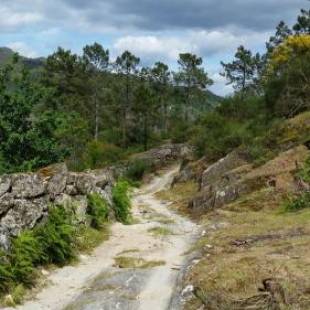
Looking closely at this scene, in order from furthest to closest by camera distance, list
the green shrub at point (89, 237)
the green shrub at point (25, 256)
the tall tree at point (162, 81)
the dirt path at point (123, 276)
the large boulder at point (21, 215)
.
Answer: the tall tree at point (162, 81) → the green shrub at point (89, 237) → the large boulder at point (21, 215) → the green shrub at point (25, 256) → the dirt path at point (123, 276)

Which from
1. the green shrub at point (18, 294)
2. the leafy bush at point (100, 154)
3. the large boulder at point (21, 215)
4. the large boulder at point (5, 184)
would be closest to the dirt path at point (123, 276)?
the green shrub at point (18, 294)

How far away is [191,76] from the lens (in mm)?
98438

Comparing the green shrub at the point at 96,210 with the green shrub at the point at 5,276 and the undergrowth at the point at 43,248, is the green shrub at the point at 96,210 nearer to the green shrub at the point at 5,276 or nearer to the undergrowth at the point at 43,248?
the undergrowth at the point at 43,248

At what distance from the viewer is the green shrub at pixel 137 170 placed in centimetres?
5938

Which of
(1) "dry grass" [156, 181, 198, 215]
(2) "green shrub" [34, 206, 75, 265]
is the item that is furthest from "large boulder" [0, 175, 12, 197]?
(1) "dry grass" [156, 181, 198, 215]

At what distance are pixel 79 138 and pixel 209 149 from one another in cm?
1850

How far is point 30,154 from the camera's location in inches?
1085

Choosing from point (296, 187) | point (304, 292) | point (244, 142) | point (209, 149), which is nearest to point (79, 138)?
point (209, 149)

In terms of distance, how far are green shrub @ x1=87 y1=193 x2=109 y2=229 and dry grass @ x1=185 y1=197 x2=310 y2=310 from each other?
4.11 metres

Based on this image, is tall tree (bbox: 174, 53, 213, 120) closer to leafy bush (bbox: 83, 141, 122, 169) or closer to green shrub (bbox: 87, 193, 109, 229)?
leafy bush (bbox: 83, 141, 122, 169)

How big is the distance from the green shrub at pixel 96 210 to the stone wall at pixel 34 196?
32cm

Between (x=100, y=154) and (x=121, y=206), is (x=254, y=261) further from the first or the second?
(x=100, y=154)

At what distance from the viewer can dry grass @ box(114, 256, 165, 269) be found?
16.4m

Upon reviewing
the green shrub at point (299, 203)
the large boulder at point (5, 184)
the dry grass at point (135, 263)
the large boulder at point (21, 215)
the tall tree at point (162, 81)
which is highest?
the tall tree at point (162, 81)
